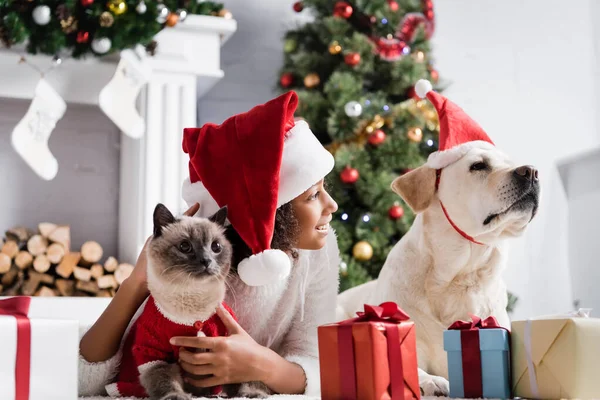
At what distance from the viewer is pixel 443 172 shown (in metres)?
Result: 1.80

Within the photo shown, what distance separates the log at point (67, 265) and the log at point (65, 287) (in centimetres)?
2

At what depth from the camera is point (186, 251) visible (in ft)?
3.60

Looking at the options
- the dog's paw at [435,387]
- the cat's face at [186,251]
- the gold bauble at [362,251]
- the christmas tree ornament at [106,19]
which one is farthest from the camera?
the gold bauble at [362,251]

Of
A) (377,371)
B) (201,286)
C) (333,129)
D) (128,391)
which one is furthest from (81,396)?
(333,129)

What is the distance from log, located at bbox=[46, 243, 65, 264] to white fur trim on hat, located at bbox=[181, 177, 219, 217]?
1.50 metres

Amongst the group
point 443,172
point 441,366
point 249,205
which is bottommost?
point 441,366

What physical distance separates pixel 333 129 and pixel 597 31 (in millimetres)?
2058

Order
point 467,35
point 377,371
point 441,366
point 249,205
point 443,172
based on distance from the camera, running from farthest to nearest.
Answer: point 467,35 < point 443,172 < point 441,366 < point 249,205 < point 377,371

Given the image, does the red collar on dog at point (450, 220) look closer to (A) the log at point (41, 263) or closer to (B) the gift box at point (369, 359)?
(B) the gift box at point (369, 359)

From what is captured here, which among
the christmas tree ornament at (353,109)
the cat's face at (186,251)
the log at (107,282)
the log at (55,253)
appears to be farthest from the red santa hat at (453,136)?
the log at (55,253)

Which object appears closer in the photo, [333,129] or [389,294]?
[389,294]

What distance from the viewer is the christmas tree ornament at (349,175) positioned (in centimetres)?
293

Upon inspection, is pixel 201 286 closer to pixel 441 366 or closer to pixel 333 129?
pixel 441 366

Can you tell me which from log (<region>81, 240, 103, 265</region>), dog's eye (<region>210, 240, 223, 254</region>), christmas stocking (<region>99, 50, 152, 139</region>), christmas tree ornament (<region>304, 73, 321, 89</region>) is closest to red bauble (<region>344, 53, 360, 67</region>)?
christmas tree ornament (<region>304, 73, 321, 89</region>)
